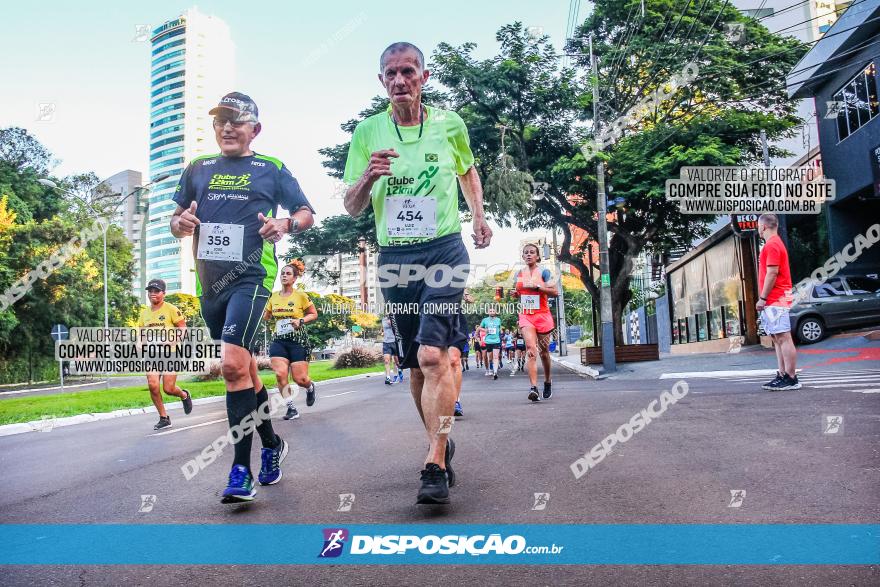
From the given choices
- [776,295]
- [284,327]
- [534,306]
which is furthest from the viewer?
[534,306]

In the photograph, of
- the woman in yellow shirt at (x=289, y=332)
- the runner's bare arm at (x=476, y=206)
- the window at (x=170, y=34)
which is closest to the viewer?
the runner's bare arm at (x=476, y=206)

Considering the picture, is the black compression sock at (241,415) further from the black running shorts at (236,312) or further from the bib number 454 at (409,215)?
the bib number 454 at (409,215)

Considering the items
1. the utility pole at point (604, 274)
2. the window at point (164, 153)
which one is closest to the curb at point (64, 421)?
the utility pole at point (604, 274)

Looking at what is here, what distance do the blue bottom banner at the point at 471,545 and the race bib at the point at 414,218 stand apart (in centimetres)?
166

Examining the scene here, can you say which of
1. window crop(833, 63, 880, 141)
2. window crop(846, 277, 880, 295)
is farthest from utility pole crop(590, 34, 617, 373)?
window crop(833, 63, 880, 141)

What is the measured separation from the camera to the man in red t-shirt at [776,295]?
8188 mm

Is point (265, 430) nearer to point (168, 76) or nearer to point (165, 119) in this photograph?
point (168, 76)

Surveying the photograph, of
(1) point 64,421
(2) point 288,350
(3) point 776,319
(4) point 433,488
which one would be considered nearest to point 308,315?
(2) point 288,350

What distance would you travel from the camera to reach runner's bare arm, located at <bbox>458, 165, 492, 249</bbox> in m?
4.14

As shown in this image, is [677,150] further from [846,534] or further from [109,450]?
[846,534]

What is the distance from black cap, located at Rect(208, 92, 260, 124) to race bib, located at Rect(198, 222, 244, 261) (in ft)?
2.23

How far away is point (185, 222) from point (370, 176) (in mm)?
1116

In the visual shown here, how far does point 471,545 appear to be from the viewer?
274cm

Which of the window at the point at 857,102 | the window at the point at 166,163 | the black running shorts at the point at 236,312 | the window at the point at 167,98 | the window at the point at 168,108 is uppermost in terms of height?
the window at the point at 167,98
